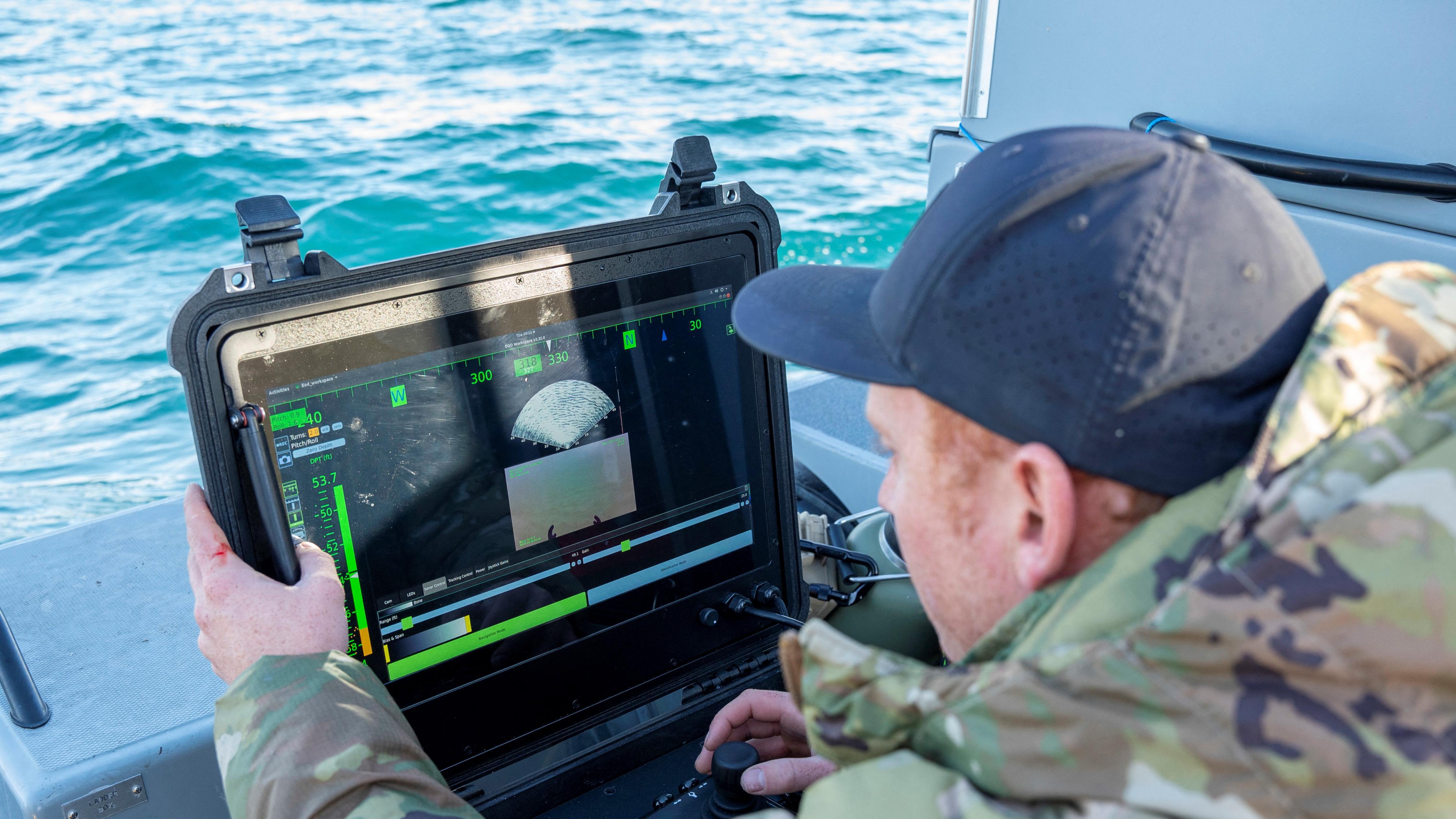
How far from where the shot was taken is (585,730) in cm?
109

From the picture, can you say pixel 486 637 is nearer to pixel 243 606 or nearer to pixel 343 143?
pixel 243 606

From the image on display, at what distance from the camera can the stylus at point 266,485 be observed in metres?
0.85

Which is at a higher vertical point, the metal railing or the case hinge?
the case hinge

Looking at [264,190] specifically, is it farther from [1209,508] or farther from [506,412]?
[1209,508]

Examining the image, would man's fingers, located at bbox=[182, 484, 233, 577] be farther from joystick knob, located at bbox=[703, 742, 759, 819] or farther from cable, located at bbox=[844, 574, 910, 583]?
cable, located at bbox=[844, 574, 910, 583]

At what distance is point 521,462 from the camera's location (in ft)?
3.31

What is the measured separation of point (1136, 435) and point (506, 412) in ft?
1.99

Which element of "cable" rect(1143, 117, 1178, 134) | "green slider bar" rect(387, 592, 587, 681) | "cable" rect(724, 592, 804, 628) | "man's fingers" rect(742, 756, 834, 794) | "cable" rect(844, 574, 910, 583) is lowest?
"cable" rect(844, 574, 910, 583)

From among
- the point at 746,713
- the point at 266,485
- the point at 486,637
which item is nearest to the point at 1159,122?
the point at 746,713

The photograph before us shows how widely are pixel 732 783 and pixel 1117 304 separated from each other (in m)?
0.61

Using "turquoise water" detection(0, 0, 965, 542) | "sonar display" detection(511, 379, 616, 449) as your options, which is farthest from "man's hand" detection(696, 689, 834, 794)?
"turquoise water" detection(0, 0, 965, 542)

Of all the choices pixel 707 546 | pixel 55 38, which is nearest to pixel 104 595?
pixel 707 546

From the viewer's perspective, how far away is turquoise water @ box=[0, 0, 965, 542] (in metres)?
5.20

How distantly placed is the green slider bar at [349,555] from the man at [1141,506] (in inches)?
8.6
